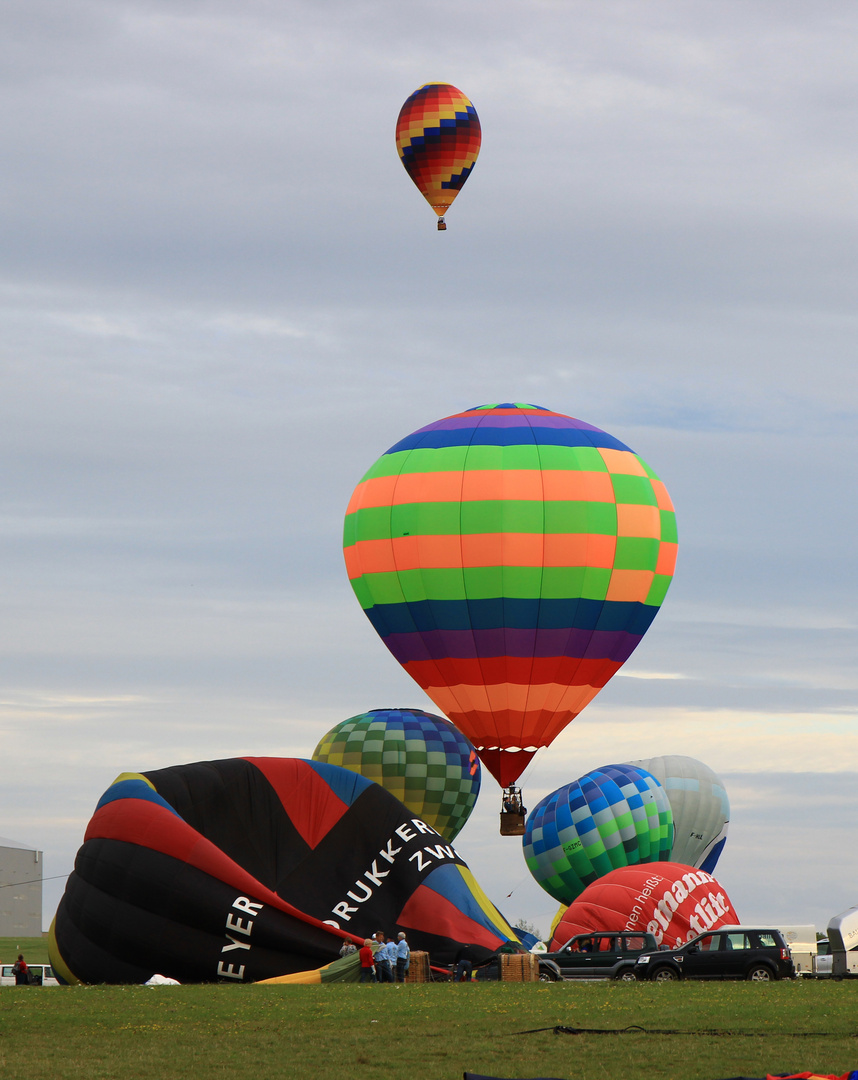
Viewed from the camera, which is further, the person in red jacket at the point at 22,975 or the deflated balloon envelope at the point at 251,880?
the person in red jacket at the point at 22,975

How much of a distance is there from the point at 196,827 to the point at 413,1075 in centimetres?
1330

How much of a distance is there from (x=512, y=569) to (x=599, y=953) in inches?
290

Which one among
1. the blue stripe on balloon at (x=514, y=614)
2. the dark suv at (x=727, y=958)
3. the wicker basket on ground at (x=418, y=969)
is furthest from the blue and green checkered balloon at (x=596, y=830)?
the wicker basket on ground at (x=418, y=969)

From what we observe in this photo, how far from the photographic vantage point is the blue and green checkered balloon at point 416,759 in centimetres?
3988

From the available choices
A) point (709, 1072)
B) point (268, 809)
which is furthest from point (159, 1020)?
point (268, 809)

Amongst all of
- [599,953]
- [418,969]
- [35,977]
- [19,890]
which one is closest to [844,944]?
[599,953]

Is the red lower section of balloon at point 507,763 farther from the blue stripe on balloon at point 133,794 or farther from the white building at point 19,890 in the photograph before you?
the white building at point 19,890

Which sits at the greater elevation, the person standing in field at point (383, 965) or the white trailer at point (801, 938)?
the white trailer at point (801, 938)

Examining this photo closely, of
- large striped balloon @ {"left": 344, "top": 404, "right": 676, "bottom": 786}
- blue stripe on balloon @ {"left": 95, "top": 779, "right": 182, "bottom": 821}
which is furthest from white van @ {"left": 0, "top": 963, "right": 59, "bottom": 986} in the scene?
large striped balloon @ {"left": 344, "top": 404, "right": 676, "bottom": 786}

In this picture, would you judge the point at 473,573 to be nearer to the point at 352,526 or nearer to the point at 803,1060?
the point at 352,526

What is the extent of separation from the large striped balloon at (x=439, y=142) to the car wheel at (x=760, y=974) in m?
20.0

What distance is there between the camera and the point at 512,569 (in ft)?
97.0

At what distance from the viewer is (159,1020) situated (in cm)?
1664

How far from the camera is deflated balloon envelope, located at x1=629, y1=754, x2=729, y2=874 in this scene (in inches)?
1794
